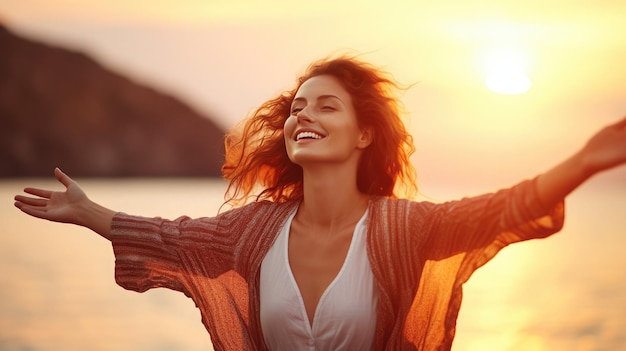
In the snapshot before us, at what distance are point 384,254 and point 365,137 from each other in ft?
1.79

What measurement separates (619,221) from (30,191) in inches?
891

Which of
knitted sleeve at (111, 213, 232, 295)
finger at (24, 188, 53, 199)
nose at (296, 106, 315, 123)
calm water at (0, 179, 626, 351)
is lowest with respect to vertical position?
knitted sleeve at (111, 213, 232, 295)

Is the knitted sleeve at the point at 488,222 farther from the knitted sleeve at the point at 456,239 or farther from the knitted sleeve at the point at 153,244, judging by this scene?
the knitted sleeve at the point at 153,244

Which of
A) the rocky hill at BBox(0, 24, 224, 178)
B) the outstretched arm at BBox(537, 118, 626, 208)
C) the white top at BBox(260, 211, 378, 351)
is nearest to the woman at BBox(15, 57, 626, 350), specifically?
the white top at BBox(260, 211, 378, 351)

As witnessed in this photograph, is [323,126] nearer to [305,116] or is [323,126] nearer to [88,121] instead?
[305,116]

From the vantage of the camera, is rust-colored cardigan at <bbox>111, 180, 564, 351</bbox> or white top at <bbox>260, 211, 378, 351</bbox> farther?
white top at <bbox>260, 211, 378, 351</bbox>

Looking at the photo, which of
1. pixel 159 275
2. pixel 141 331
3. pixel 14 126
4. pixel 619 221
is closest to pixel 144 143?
pixel 14 126

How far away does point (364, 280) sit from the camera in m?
3.47

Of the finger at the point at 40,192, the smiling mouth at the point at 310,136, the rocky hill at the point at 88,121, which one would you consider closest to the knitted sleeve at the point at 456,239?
the smiling mouth at the point at 310,136

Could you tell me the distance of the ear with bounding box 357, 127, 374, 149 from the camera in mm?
3746

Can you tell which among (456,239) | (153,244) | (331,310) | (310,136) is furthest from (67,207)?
(456,239)

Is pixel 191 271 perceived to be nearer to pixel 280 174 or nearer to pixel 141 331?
pixel 280 174

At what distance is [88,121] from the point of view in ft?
231

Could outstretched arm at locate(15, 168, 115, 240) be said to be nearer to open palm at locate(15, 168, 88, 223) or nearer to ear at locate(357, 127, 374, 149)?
open palm at locate(15, 168, 88, 223)
